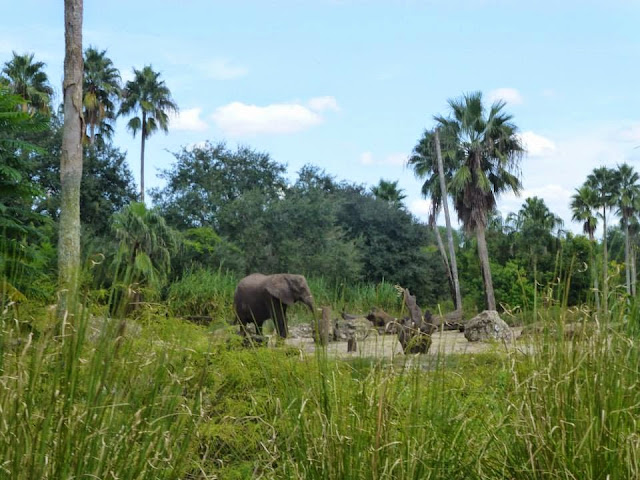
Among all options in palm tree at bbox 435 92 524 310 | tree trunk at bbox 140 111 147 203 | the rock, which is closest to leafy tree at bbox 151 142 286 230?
tree trunk at bbox 140 111 147 203

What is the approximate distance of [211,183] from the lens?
3094 cm

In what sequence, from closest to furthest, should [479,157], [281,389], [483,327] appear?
[281,389]
[483,327]
[479,157]

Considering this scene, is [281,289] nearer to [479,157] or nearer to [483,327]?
[483,327]

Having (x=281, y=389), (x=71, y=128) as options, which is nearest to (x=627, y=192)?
(x=71, y=128)

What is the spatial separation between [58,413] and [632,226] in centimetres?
5285

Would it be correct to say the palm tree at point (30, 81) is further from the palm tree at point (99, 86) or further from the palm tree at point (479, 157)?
the palm tree at point (479, 157)

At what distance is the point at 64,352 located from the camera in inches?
88.8

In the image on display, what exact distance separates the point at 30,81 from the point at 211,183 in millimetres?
7795

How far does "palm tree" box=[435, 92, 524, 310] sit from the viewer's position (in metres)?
28.5

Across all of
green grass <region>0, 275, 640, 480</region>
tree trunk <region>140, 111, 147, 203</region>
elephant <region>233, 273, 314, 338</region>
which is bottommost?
green grass <region>0, 275, 640, 480</region>

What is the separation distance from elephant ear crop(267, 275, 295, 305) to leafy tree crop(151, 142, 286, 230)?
685 inches

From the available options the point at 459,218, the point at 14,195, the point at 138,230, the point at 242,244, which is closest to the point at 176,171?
the point at 242,244

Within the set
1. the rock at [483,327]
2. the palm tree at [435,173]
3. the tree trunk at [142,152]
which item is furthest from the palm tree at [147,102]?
the rock at [483,327]

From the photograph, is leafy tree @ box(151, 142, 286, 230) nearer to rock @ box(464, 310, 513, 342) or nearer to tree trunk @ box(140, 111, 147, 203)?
tree trunk @ box(140, 111, 147, 203)
